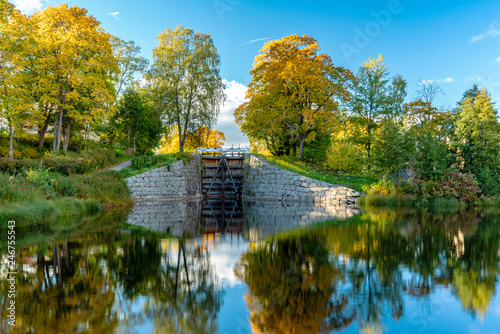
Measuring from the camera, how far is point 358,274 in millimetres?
5629

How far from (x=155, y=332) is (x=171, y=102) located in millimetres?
29811

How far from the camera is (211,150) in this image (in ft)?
101

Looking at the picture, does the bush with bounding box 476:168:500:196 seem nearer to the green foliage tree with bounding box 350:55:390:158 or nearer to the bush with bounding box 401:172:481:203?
the bush with bounding box 401:172:481:203

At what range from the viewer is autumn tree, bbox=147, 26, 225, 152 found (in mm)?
31328

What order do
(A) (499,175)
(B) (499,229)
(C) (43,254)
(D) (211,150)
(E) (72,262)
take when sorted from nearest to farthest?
(E) (72,262) < (C) (43,254) < (B) (499,229) < (A) (499,175) < (D) (211,150)

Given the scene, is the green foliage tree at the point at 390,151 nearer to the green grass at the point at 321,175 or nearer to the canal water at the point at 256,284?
the green grass at the point at 321,175

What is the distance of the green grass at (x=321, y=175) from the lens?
23188 mm

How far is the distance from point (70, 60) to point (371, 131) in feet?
79.2

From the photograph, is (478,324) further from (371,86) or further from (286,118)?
(371,86)

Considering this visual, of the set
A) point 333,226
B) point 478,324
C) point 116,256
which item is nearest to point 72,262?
point 116,256

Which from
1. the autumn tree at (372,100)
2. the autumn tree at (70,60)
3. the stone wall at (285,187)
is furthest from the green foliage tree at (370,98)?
the autumn tree at (70,60)

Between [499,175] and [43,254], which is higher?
[499,175]

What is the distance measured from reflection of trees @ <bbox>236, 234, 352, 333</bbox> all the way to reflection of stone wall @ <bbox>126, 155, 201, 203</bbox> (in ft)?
55.6

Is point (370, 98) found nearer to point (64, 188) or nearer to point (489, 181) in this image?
point (489, 181)
